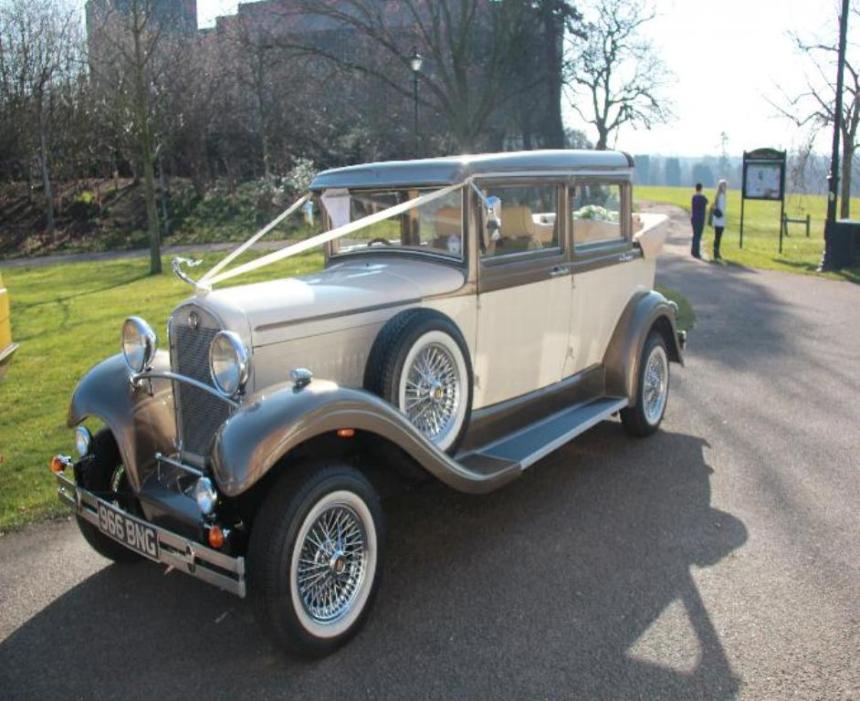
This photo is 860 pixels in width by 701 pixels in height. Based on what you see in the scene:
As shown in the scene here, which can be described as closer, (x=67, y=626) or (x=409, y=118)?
(x=67, y=626)

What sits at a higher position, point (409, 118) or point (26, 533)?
point (409, 118)

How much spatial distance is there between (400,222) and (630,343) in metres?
1.98

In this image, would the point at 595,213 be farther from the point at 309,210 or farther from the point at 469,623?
the point at 469,623

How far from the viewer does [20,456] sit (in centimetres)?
546

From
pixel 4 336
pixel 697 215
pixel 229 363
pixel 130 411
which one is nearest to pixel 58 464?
pixel 130 411

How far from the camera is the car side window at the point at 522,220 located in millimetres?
4496

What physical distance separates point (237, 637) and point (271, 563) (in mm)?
602

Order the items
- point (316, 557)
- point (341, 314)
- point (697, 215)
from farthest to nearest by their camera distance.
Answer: point (697, 215)
point (341, 314)
point (316, 557)

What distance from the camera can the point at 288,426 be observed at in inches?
120

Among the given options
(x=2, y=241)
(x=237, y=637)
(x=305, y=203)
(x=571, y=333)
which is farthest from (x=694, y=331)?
(x=2, y=241)

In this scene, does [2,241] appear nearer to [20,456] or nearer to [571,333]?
[20,456]

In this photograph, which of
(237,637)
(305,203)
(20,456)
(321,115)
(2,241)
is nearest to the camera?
(237,637)

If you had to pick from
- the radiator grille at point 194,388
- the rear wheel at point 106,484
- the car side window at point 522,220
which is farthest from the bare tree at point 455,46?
the rear wheel at point 106,484

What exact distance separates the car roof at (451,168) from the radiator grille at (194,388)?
4.98 ft
